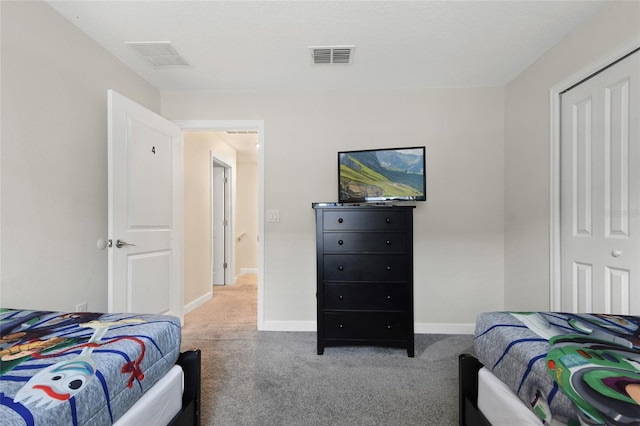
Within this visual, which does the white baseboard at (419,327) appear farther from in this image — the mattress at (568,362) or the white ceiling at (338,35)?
the white ceiling at (338,35)

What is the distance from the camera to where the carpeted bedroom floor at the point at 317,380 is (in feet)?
5.16

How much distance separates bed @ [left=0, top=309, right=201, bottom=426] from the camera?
2.24 feet

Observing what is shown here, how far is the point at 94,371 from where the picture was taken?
0.80 meters

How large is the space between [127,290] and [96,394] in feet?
5.56

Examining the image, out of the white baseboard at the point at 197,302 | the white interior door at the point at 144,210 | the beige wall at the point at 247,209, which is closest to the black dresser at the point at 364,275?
the white interior door at the point at 144,210

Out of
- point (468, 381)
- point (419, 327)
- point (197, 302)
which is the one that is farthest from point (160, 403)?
point (197, 302)

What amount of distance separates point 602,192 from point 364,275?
1.64m

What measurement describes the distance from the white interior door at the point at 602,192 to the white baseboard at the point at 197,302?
12.0 feet

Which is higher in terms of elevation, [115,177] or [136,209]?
[115,177]

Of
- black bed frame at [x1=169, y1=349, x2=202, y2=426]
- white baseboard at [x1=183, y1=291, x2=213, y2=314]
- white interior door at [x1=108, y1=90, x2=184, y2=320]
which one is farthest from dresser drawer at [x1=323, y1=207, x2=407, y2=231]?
white baseboard at [x1=183, y1=291, x2=213, y2=314]

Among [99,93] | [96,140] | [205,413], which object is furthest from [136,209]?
[205,413]

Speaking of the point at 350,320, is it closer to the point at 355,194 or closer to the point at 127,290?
the point at 355,194

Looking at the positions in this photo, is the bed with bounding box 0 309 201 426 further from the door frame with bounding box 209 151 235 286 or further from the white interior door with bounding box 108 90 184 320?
the door frame with bounding box 209 151 235 286

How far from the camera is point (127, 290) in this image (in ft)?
7.23
